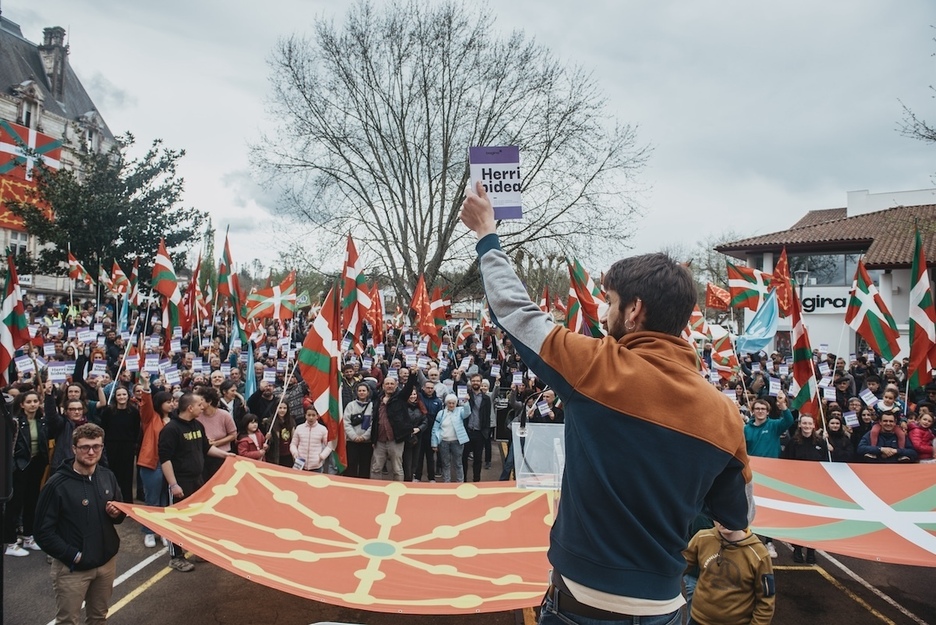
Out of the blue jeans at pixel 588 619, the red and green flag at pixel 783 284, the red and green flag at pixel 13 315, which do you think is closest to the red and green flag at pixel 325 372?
the red and green flag at pixel 13 315

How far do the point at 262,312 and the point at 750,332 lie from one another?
35.2 ft

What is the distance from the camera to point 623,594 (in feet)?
5.76

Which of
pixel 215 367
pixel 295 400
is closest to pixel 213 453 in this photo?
pixel 295 400

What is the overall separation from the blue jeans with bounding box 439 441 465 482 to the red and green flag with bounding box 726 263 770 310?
726 centimetres

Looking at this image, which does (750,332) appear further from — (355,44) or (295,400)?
(355,44)

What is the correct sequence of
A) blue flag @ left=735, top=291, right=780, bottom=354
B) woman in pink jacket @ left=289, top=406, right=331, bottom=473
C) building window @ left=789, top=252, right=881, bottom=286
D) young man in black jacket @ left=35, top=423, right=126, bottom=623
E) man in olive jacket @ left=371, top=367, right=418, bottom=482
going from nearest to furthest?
young man in black jacket @ left=35, top=423, right=126, bottom=623, woman in pink jacket @ left=289, top=406, right=331, bottom=473, man in olive jacket @ left=371, top=367, right=418, bottom=482, blue flag @ left=735, top=291, right=780, bottom=354, building window @ left=789, top=252, right=881, bottom=286

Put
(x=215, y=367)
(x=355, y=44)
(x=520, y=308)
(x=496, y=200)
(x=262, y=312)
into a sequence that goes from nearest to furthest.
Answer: (x=520, y=308) → (x=496, y=200) → (x=215, y=367) → (x=262, y=312) → (x=355, y=44)

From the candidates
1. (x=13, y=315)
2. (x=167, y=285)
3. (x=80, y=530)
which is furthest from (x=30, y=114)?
(x=80, y=530)

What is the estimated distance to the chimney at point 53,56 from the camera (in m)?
52.4

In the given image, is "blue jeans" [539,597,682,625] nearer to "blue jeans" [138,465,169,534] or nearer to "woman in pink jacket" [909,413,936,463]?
"blue jeans" [138,465,169,534]

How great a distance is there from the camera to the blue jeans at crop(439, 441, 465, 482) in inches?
435

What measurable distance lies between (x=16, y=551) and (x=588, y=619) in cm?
822

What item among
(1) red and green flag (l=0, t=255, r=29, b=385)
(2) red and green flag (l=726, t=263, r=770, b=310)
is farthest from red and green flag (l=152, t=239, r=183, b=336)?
(2) red and green flag (l=726, t=263, r=770, b=310)

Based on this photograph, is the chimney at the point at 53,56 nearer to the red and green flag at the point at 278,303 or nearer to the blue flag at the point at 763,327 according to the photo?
the red and green flag at the point at 278,303
